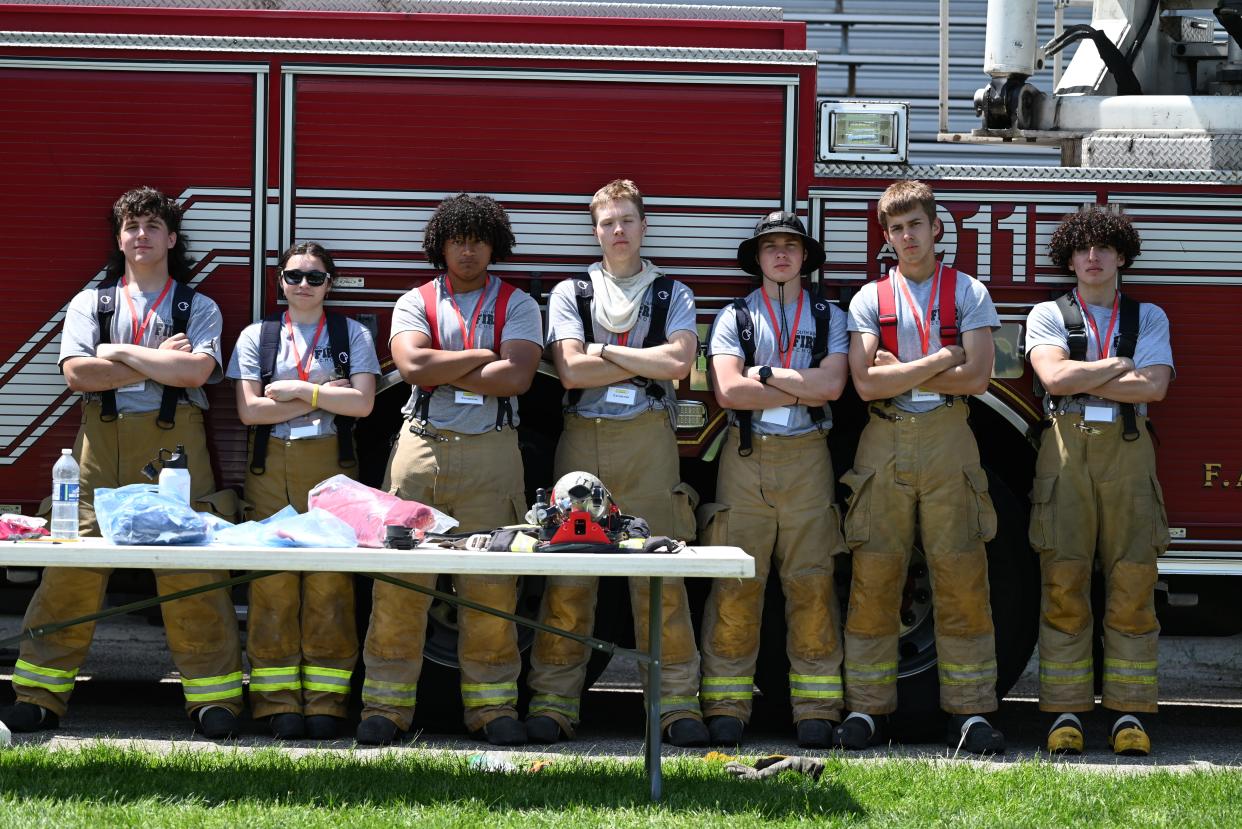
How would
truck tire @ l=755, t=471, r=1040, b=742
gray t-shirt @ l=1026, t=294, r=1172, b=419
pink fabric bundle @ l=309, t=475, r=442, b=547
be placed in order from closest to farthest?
pink fabric bundle @ l=309, t=475, r=442, b=547 → gray t-shirt @ l=1026, t=294, r=1172, b=419 → truck tire @ l=755, t=471, r=1040, b=742

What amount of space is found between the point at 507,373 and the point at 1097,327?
94.6 inches

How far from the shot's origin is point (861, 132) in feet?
21.9

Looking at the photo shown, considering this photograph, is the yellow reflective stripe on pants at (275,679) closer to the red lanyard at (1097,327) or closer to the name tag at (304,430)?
the name tag at (304,430)

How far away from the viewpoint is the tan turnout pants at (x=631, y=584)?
642 centimetres

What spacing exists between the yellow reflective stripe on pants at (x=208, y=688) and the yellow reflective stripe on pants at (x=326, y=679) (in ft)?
1.07

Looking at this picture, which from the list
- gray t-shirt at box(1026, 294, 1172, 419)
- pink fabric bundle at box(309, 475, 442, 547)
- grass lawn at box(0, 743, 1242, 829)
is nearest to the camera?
grass lawn at box(0, 743, 1242, 829)

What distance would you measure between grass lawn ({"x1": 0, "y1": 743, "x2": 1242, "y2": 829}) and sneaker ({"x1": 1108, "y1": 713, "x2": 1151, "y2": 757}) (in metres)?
0.53

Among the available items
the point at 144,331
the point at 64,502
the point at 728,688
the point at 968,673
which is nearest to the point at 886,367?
the point at 968,673

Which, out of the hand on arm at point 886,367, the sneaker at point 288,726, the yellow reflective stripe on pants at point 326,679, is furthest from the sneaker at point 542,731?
the hand on arm at point 886,367

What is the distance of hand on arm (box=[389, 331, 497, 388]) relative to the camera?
6.27 metres

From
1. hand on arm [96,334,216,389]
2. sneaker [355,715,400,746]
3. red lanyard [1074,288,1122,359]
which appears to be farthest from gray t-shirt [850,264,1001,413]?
hand on arm [96,334,216,389]

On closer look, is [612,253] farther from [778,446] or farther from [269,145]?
[269,145]

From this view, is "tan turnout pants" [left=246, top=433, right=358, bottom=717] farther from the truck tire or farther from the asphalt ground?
the truck tire

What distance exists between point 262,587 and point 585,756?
151 cm
